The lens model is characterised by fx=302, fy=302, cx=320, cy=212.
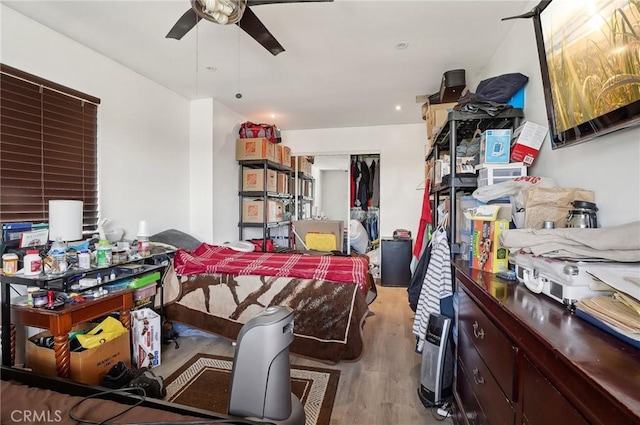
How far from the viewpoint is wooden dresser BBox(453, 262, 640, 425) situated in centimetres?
55

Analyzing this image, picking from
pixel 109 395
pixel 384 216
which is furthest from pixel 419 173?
pixel 109 395

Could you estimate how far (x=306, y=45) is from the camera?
246 cm

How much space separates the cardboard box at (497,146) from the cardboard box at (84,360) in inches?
104

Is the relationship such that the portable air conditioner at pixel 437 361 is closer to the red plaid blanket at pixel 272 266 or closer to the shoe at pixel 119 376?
the red plaid blanket at pixel 272 266

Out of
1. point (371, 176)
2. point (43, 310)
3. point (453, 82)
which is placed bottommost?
point (43, 310)

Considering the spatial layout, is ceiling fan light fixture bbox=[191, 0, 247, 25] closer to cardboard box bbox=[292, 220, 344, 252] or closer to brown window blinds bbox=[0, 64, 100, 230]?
brown window blinds bbox=[0, 64, 100, 230]

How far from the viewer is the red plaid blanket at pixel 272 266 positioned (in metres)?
2.54

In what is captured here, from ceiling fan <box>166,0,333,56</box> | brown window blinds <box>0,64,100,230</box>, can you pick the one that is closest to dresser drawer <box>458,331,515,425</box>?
ceiling fan <box>166,0,333,56</box>

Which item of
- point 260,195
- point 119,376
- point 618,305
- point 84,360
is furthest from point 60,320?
point 260,195

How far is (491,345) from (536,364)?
1.04 ft

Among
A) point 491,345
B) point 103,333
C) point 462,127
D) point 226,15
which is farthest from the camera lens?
point 462,127

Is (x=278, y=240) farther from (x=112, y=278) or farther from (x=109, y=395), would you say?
(x=109, y=395)

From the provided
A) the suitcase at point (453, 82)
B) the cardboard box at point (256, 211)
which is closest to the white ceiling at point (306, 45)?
the suitcase at point (453, 82)

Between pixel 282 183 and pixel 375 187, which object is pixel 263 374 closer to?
pixel 282 183
